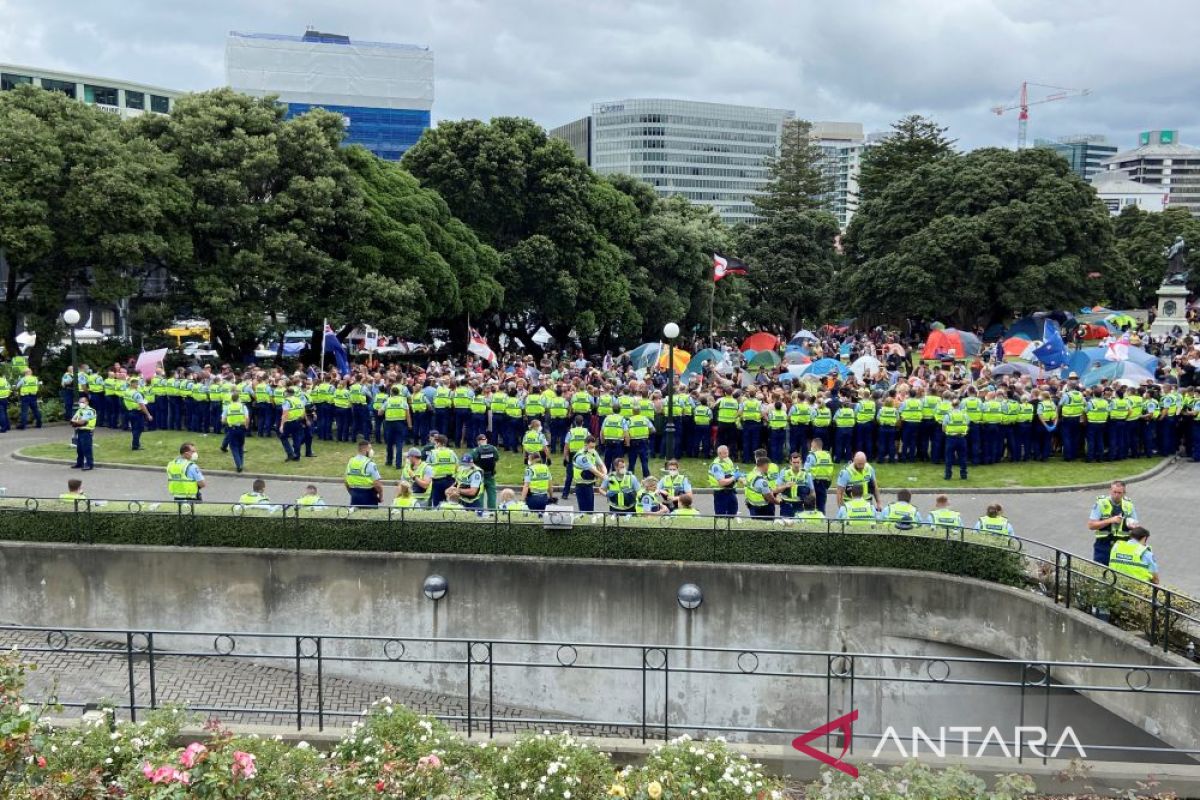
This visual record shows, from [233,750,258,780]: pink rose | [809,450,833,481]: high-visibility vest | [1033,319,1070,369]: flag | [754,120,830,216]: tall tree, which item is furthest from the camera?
[754,120,830,216]: tall tree

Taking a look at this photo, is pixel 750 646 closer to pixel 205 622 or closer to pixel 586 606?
pixel 586 606

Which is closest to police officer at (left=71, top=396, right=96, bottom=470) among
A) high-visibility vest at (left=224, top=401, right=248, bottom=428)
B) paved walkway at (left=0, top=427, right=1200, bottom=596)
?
paved walkway at (left=0, top=427, right=1200, bottom=596)

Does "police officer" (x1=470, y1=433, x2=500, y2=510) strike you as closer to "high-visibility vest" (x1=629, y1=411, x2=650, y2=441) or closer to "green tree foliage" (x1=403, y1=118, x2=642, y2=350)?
"high-visibility vest" (x1=629, y1=411, x2=650, y2=441)

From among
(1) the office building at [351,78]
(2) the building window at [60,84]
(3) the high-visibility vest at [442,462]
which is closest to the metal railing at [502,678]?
(3) the high-visibility vest at [442,462]

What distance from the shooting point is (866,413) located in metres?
21.4

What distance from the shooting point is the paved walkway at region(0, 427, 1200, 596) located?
16578 mm

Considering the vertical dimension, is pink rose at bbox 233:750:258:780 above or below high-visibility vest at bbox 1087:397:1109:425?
below

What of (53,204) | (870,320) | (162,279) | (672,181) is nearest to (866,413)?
(53,204)

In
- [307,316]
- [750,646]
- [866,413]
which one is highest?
[307,316]

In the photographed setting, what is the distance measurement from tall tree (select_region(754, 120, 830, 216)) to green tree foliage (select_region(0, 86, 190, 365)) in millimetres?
61950

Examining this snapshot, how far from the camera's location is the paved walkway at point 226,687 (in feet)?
41.5

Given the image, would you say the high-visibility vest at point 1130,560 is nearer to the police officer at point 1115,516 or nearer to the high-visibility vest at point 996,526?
the police officer at point 1115,516

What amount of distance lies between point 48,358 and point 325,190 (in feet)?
33.3

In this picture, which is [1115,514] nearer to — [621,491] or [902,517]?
[902,517]
